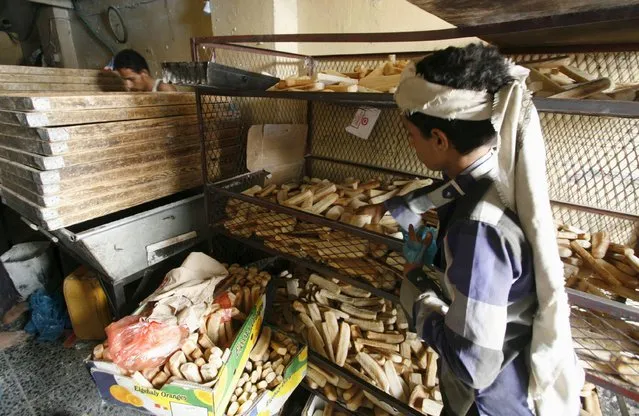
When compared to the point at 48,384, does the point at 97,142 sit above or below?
above

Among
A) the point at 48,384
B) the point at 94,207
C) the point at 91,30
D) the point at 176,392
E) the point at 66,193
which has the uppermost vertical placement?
the point at 91,30

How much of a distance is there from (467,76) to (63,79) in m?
3.57

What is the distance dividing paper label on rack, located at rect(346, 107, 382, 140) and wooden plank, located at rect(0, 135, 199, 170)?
1.28 metres

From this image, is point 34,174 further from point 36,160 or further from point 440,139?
point 440,139

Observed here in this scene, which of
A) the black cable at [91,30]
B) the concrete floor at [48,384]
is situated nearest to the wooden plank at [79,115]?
the concrete floor at [48,384]

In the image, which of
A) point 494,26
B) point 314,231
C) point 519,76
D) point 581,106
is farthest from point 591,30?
point 314,231

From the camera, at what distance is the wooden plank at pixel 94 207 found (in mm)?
1737

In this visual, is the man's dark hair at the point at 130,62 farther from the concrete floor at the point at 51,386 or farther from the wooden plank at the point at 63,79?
the concrete floor at the point at 51,386

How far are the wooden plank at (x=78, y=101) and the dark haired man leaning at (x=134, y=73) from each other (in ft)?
3.91

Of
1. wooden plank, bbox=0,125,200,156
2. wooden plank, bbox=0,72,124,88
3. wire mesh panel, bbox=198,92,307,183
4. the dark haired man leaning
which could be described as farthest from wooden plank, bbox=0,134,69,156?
the dark haired man leaning

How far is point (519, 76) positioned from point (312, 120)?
6.65 ft

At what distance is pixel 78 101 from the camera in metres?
1.73

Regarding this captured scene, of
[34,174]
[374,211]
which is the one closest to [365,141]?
[374,211]

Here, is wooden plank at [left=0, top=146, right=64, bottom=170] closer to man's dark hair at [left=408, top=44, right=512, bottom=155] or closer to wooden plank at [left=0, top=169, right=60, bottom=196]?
wooden plank at [left=0, top=169, right=60, bottom=196]
